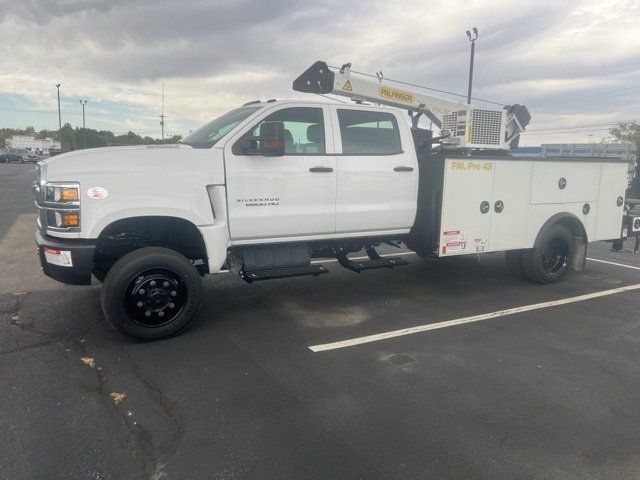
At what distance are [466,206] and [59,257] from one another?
4497 mm

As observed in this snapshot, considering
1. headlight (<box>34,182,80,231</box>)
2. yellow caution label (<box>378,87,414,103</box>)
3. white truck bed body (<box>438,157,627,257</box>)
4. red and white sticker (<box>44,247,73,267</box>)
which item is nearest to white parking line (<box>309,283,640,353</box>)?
white truck bed body (<box>438,157,627,257</box>)

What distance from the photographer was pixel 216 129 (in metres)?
5.39

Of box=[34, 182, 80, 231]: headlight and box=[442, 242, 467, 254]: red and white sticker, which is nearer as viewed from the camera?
box=[34, 182, 80, 231]: headlight

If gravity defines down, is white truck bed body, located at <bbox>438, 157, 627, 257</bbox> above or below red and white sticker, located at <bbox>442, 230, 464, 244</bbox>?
above

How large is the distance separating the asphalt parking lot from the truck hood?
1.55 m

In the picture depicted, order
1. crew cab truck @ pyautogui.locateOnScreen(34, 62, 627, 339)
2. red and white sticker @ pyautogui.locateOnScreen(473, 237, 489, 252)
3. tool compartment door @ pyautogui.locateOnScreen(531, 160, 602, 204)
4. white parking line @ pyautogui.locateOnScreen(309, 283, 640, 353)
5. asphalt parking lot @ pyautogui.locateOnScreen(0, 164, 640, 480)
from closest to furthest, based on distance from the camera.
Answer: asphalt parking lot @ pyautogui.locateOnScreen(0, 164, 640, 480)
crew cab truck @ pyautogui.locateOnScreen(34, 62, 627, 339)
white parking line @ pyautogui.locateOnScreen(309, 283, 640, 353)
red and white sticker @ pyautogui.locateOnScreen(473, 237, 489, 252)
tool compartment door @ pyautogui.locateOnScreen(531, 160, 602, 204)

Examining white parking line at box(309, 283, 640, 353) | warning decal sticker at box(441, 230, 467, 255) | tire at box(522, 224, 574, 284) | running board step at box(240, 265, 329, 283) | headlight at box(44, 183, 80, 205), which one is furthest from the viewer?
tire at box(522, 224, 574, 284)

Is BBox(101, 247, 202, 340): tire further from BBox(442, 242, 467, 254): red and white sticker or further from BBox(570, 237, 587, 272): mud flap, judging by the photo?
BBox(570, 237, 587, 272): mud flap

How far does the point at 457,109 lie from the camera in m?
7.33

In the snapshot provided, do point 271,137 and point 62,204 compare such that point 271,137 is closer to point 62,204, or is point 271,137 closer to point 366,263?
point 62,204

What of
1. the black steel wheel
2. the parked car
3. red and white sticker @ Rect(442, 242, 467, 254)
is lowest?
the black steel wheel

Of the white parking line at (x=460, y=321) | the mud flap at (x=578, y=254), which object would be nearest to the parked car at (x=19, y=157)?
the mud flap at (x=578, y=254)

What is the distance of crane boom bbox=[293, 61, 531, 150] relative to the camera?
6461 millimetres

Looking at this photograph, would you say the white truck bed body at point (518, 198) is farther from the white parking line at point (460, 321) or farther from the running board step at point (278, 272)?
the running board step at point (278, 272)
